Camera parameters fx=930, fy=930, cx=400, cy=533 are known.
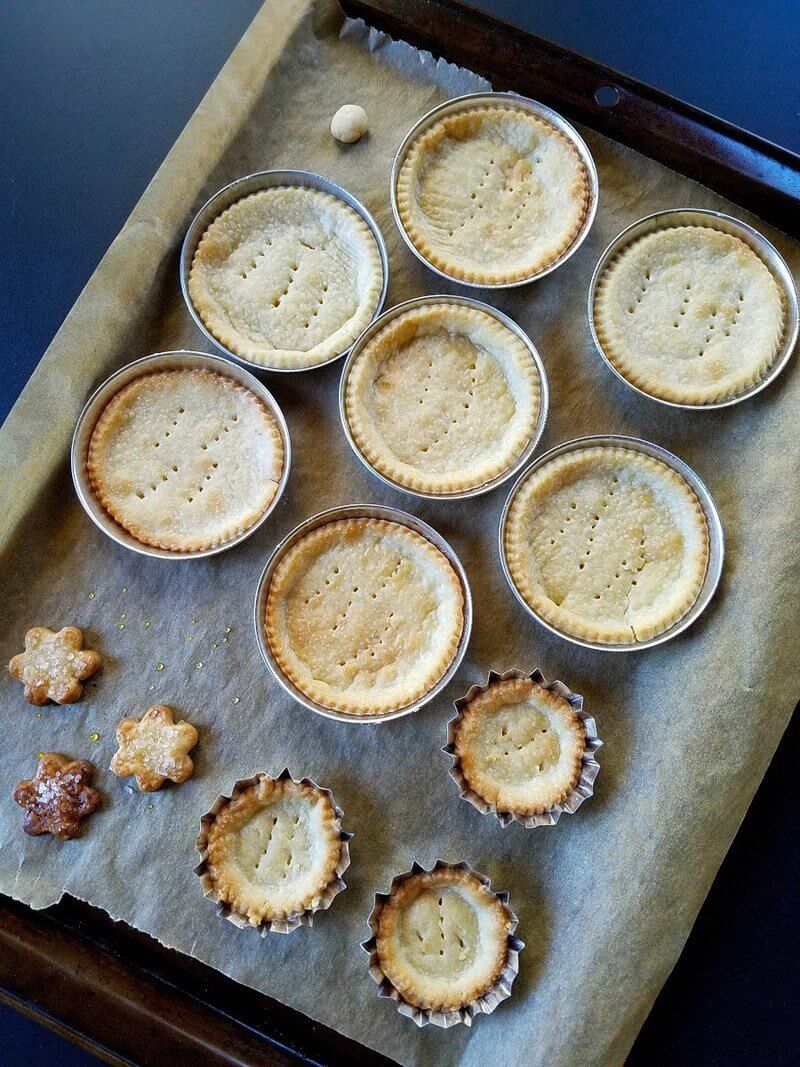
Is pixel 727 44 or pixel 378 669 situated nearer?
pixel 378 669

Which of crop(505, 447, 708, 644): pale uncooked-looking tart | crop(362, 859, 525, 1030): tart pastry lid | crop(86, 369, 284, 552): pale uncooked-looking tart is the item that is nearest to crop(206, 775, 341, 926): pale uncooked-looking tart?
crop(362, 859, 525, 1030): tart pastry lid

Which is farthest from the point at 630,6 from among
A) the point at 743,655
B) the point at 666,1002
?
the point at 666,1002

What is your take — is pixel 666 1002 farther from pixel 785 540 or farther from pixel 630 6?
pixel 630 6

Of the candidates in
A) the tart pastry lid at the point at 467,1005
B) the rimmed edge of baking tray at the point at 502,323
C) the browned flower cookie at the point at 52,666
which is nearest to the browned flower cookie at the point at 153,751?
the browned flower cookie at the point at 52,666

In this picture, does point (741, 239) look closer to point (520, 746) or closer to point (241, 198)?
point (241, 198)

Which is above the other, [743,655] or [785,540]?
[785,540]
